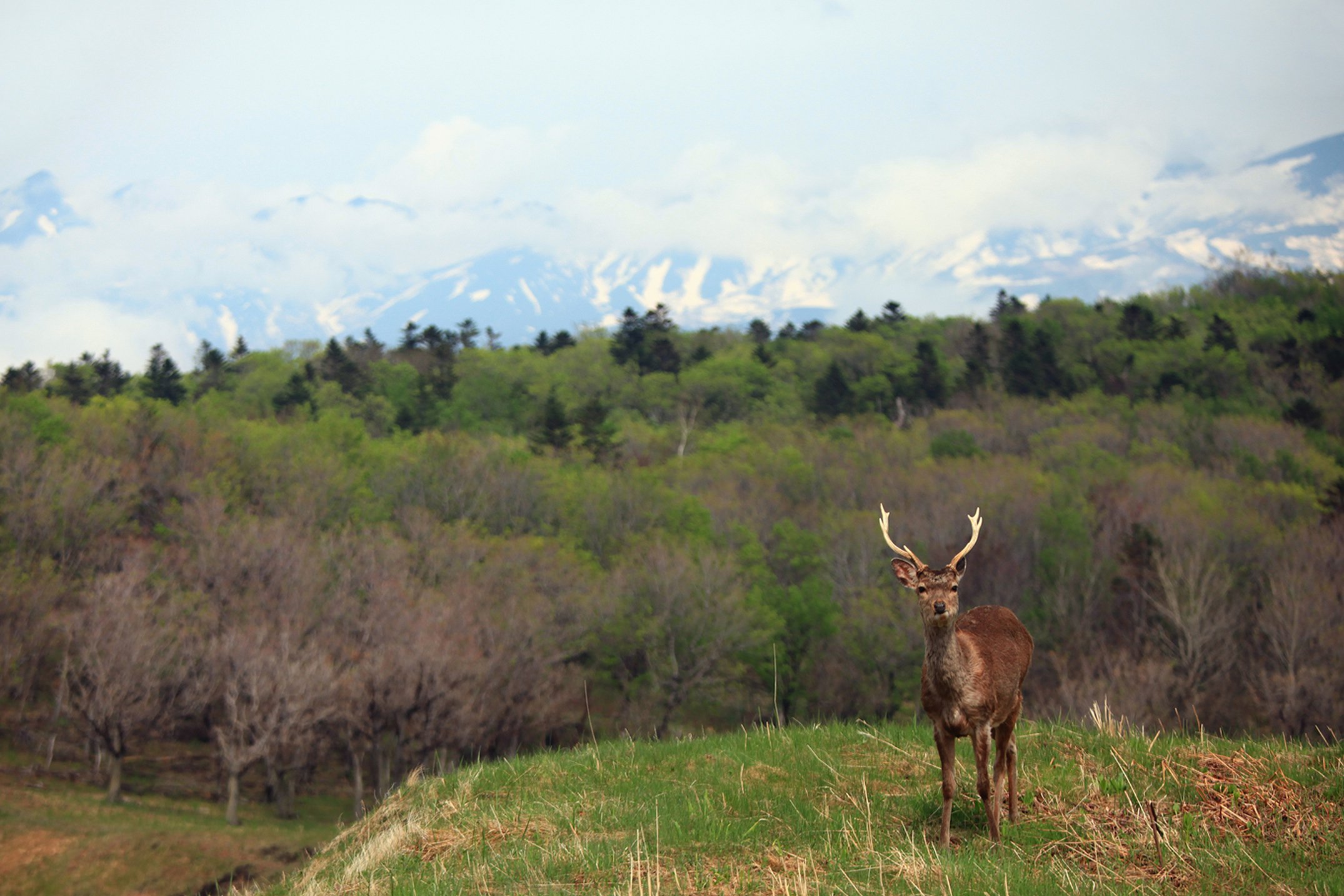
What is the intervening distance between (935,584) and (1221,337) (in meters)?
98.3

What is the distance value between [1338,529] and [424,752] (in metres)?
44.7

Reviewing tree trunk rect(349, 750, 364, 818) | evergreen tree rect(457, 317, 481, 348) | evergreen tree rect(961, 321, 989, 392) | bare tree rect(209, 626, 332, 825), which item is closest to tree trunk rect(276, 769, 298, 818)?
bare tree rect(209, 626, 332, 825)

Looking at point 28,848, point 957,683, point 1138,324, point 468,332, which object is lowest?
point 28,848

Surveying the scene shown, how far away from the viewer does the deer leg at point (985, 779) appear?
6820 mm

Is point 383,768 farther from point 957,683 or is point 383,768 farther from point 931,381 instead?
point 931,381

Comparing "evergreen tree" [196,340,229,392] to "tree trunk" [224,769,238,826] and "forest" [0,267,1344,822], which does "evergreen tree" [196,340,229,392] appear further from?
"tree trunk" [224,769,238,826]

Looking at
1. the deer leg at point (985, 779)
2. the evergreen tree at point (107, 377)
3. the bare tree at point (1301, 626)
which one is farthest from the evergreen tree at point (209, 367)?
the deer leg at point (985, 779)

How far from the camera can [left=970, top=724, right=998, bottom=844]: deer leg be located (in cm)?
682

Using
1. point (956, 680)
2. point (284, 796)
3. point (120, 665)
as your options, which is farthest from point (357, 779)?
point (956, 680)

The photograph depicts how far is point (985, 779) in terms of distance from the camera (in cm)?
685

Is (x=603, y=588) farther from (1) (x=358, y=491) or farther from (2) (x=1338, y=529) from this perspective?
(2) (x=1338, y=529)

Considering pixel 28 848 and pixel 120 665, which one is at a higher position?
pixel 120 665

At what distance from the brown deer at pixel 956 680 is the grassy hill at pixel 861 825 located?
53 centimetres

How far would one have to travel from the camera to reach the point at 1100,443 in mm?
76875
